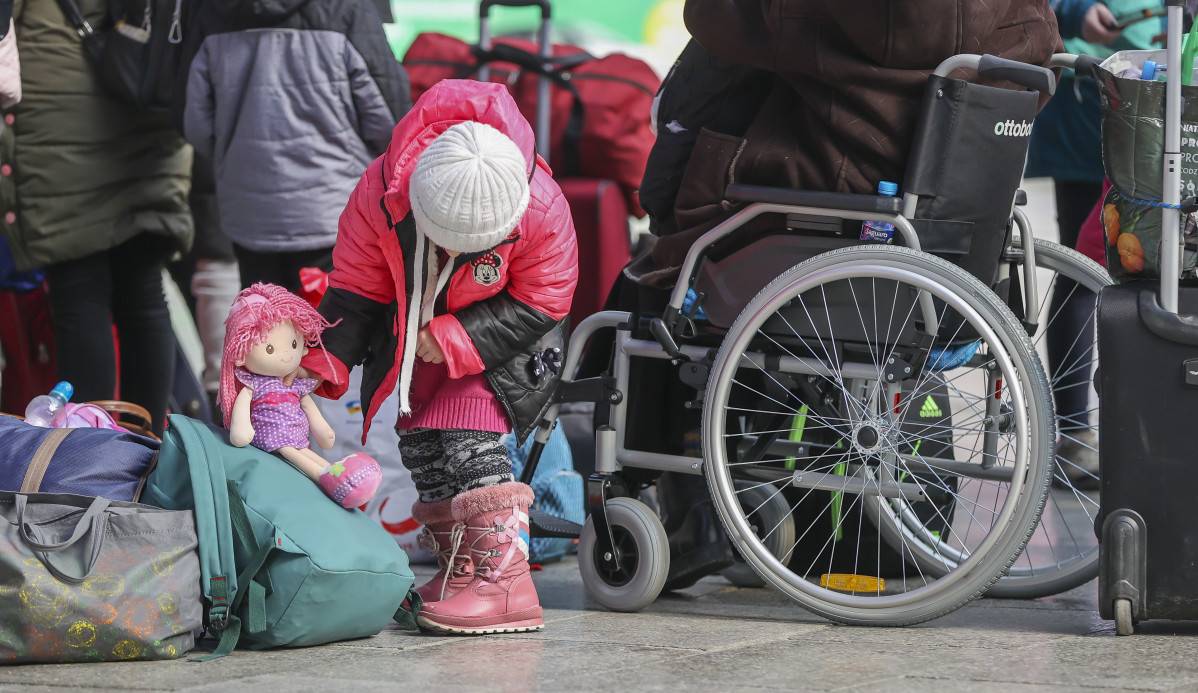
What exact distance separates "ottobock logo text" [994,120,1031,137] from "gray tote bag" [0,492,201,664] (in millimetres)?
1629

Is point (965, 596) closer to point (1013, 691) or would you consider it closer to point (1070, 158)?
point (1013, 691)

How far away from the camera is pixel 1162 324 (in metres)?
2.35

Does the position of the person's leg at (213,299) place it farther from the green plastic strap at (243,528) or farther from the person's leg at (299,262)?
the green plastic strap at (243,528)

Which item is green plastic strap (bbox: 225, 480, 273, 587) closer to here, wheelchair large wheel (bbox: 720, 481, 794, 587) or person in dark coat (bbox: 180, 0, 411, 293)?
wheelchair large wheel (bbox: 720, 481, 794, 587)

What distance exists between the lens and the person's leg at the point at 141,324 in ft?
12.5

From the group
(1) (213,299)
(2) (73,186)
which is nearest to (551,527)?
(2) (73,186)

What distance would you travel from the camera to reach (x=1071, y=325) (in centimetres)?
392

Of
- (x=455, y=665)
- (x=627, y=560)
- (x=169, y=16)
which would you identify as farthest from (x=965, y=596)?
(x=169, y=16)

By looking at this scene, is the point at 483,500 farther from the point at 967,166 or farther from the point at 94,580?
the point at 967,166

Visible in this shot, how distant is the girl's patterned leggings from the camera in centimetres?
261

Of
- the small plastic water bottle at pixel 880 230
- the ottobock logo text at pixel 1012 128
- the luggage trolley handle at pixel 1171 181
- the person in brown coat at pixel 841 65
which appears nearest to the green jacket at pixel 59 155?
the person in brown coat at pixel 841 65

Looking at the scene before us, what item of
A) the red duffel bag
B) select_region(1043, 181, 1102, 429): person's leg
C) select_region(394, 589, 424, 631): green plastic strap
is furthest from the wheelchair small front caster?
the red duffel bag

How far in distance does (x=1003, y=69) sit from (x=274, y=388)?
1.45 m

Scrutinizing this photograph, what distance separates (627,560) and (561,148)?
2.22 meters
